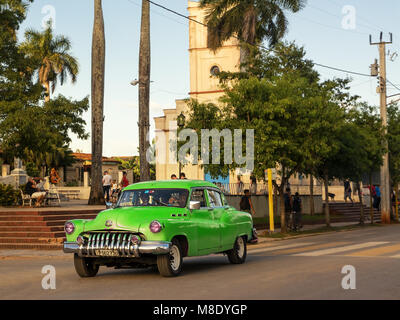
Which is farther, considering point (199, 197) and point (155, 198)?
point (199, 197)

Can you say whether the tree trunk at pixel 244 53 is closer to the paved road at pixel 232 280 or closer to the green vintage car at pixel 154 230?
the paved road at pixel 232 280

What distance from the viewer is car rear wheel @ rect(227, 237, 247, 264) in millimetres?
14852

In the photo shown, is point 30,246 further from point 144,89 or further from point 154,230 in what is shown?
point 154,230

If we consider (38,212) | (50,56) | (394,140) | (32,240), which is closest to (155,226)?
(32,240)

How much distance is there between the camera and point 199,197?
13.8 m

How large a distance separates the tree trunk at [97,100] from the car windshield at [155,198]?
17377 mm

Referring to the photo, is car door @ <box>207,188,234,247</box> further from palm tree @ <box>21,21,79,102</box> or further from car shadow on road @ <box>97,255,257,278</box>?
palm tree @ <box>21,21,79,102</box>

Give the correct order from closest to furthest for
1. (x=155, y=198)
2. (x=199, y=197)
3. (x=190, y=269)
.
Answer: (x=155, y=198), (x=199, y=197), (x=190, y=269)

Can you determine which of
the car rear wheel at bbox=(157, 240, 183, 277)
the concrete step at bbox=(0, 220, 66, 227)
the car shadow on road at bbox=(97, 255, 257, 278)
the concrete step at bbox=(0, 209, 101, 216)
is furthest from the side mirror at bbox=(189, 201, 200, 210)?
the concrete step at bbox=(0, 209, 101, 216)

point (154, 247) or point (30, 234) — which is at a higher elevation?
point (154, 247)

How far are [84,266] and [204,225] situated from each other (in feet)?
8.24

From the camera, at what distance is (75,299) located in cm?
960
